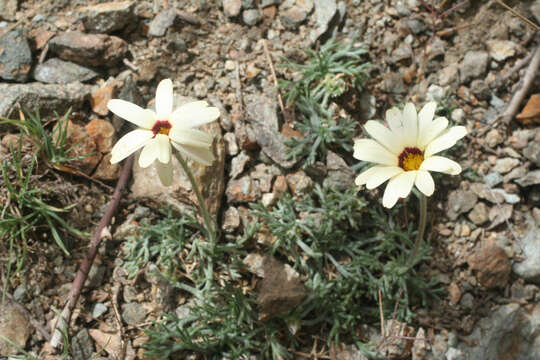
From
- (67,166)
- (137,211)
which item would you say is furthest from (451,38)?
(67,166)

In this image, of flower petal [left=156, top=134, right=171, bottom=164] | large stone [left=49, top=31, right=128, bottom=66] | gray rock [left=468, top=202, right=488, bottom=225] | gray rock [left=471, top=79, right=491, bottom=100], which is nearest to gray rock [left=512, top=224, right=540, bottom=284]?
gray rock [left=468, top=202, right=488, bottom=225]

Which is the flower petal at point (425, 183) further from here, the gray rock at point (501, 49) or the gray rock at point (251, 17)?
the gray rock at point (251, 17)

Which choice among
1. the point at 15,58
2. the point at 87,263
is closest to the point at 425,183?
the point at 87,263

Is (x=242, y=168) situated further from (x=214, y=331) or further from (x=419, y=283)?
(x=419, y=283)

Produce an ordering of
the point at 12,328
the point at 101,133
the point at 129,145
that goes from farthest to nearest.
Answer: the point at 101,133, the point at 12,328, the point at 129,145

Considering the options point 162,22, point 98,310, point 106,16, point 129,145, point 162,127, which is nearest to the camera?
point 129,145

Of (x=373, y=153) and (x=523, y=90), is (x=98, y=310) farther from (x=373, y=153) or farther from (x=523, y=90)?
(x=523, y=90)

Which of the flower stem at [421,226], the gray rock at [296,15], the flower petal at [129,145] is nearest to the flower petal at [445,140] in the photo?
the flower stem at [421,226]

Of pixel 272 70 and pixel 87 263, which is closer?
pixel 87 263
